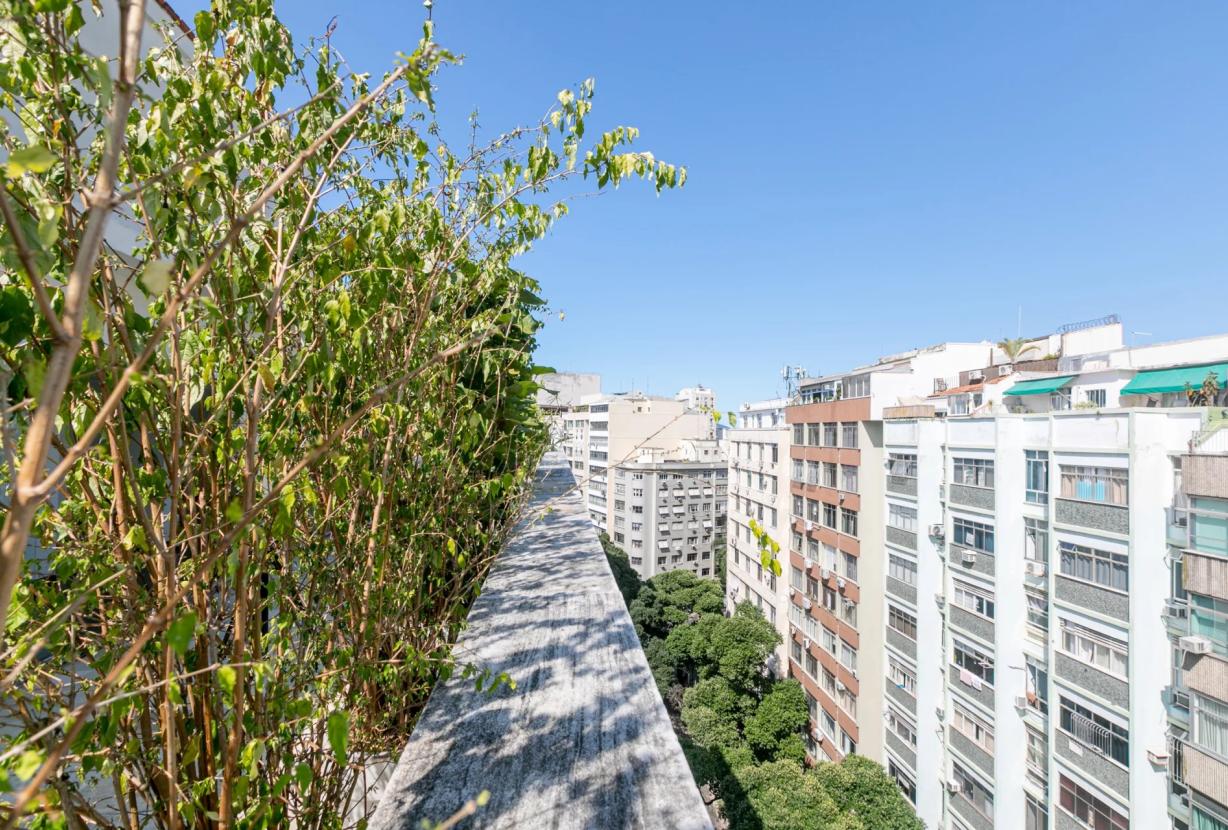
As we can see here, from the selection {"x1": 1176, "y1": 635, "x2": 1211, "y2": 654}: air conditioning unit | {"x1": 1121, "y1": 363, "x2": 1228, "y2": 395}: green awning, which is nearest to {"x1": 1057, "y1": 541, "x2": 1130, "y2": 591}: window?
{"x1": 1176, "y1": 635, "x2": 1211, "y2": 654}: air conditioning unit

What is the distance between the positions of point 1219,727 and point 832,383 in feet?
39.7

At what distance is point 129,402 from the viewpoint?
1034 millimetres

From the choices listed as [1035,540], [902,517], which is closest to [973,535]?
[1035,540]

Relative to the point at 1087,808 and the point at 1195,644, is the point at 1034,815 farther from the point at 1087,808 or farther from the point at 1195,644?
the point at 1195,644

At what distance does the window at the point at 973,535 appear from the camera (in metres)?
10.8

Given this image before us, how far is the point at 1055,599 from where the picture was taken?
9.45 meters

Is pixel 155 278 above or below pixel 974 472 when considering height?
above

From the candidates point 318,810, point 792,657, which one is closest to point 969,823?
point 792,657

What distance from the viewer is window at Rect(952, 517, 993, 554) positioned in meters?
10.8

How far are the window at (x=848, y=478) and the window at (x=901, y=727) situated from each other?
18.5 feet

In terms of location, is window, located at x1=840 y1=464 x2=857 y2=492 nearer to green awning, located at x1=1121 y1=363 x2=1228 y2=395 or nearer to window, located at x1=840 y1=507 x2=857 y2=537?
window, located at x1=840 y1=507 x2=857 y2=537

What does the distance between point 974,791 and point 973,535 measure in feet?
15.9

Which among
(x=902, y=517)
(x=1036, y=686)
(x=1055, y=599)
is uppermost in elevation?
(x=902, y=517)

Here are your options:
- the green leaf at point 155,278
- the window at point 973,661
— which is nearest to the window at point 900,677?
the window at point 973,661
